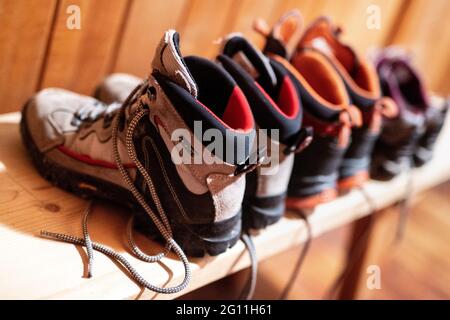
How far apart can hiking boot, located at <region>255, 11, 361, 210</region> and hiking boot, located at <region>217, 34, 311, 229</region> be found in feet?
0.13

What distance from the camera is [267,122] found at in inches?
23.5

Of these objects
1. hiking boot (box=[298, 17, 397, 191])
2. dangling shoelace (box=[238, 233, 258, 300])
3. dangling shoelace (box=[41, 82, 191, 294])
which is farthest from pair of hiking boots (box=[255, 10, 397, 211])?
dangling shoelace (box=[41, 82, 191, 294])

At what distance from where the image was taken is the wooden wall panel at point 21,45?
2.33 feet

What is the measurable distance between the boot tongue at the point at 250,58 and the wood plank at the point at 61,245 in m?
0.23

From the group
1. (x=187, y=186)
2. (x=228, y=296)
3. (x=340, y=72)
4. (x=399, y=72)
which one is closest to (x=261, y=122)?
(x=187, y=186)

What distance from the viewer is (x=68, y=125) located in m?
0.67

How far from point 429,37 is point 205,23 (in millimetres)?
1222

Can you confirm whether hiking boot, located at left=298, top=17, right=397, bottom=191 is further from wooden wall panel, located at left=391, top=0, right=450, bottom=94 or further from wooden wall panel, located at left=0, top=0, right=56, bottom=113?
wooden wall panel, located at left=391, top=0, right=450, bottom=94

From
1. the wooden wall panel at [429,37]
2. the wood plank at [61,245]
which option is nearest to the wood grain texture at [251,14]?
the wood plank at [61,245]

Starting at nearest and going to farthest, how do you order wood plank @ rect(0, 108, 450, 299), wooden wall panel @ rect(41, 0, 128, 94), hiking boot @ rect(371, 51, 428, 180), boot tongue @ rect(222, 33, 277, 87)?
1. wood plank @ rect(0, 108, 450, 299)
2. boot tongue @ rect(222, 33, 277, 87)
3. wooden wall panel @ rect(41, 0, 128, 94)
4. hiking boot @ rect(371, 51, 428, 180)

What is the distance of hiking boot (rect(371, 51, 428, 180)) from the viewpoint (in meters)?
0.93

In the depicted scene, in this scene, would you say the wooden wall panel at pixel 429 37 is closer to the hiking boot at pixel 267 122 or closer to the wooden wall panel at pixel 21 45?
the hiking boot at pixel 267 122

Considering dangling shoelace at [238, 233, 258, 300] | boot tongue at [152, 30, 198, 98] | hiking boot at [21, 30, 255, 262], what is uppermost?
boot tongue at [152, 30, 198, 98]
